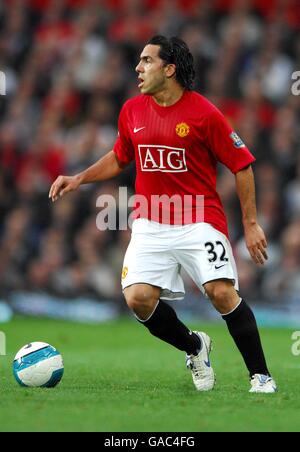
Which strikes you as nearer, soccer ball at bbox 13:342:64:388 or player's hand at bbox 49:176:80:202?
soccer ball at bbox 13:342:64:388

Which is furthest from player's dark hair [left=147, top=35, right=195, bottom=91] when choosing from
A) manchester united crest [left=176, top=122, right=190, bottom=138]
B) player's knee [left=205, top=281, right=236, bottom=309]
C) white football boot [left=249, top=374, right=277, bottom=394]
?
white football boot [left=249, top=374, right=277, bottom=394]

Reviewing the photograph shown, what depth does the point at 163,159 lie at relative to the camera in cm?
752

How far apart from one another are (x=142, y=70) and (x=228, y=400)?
2.30 m

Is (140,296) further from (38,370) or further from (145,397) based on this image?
(38,370)

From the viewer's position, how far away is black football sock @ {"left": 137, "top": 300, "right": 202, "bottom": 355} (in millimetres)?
7543

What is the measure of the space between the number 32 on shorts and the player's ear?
46.2 inches

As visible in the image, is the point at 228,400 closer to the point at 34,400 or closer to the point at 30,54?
the point at 34,400

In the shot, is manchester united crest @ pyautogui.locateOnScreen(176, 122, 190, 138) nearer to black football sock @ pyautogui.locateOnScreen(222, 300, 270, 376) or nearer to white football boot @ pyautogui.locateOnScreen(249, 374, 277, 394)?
black football sock @ pyautogui.locateOnScreen(222, 300, 270, 376)

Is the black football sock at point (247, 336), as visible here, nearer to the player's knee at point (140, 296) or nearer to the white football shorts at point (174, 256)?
the white football shorts at point (174, 256)

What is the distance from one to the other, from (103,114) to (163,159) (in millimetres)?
8711

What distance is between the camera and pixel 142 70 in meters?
7.62

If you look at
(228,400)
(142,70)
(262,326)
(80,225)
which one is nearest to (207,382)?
(228,400)

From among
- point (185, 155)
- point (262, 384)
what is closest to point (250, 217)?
point (185, 155)

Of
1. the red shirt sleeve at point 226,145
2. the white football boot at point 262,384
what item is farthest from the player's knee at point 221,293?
the red shirt sleeve at point 226,145
